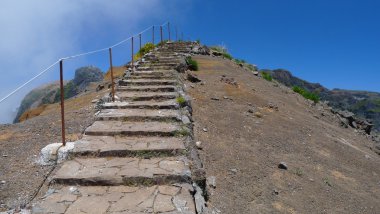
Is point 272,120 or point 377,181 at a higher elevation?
point 272,120

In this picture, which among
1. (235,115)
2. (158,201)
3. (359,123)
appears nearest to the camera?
(158,201)

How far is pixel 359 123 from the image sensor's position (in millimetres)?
19391

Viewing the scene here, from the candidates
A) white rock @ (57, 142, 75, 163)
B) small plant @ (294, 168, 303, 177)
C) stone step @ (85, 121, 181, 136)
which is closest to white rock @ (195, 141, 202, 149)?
stone step @ (85, 121, 181, 136)

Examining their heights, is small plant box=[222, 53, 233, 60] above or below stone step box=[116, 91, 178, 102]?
above

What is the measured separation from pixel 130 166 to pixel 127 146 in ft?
2.54

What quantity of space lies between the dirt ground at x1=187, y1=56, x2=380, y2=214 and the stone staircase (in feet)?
2.67

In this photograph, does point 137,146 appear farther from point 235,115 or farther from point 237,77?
point 237,77

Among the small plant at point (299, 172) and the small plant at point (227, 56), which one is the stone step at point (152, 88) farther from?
the small plant at point (227, 56)

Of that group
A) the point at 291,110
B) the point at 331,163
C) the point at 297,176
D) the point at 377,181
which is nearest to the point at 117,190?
the point at 297,176

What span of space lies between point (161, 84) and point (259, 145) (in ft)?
12.4

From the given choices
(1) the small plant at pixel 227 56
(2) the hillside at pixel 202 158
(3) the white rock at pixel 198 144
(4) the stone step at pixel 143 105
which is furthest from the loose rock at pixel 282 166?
(1) the small plant at pixel 227 56

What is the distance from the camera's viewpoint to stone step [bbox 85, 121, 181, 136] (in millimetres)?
7695

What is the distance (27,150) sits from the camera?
24.0ft

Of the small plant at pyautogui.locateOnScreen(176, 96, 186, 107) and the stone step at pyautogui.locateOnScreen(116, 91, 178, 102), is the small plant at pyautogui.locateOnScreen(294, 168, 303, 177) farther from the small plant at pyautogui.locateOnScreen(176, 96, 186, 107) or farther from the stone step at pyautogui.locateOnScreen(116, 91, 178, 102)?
the stone step at pyautogui.locateOnScreen(116, 91, 178, 102)
